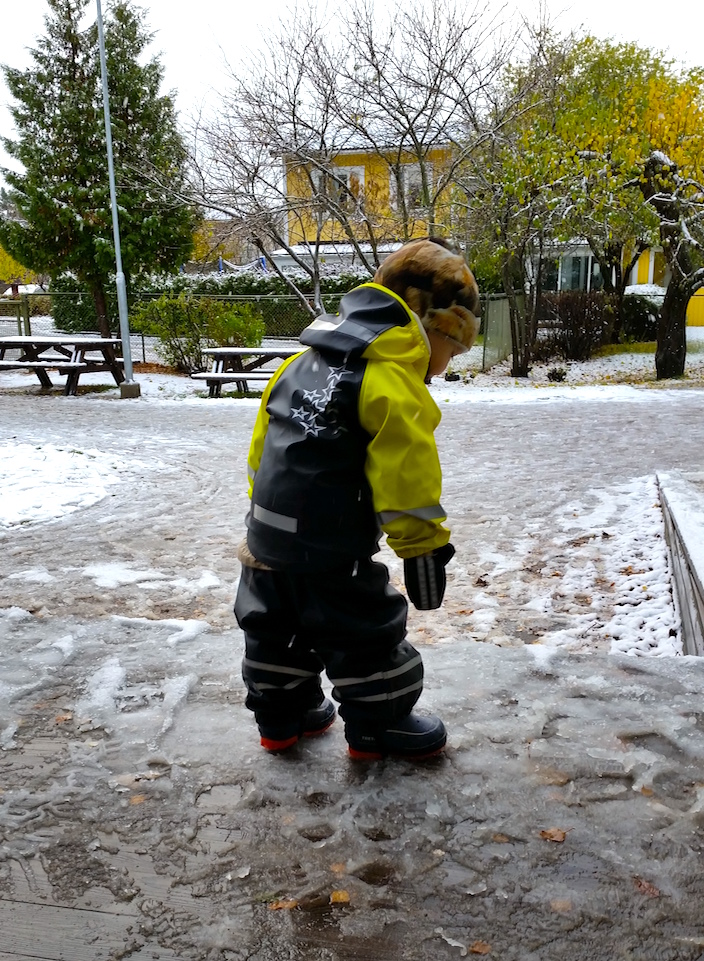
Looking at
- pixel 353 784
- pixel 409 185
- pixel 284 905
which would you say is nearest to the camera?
pixel 284 905

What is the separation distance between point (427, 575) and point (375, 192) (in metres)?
15.0

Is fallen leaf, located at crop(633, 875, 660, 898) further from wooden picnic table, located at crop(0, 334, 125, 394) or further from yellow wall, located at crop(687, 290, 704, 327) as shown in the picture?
yellow wall, located at crop(687, 290, 704, 327)

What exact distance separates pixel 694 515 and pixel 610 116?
11288mm

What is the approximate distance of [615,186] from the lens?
12016 millimetres

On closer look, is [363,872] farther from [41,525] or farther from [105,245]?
[105,245]

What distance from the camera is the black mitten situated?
6.63 ft

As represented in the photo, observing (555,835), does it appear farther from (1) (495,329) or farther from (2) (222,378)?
(1) (495,329)

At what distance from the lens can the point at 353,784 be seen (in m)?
2.23

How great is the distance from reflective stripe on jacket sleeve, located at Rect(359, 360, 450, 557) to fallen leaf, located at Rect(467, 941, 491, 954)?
2.74ft

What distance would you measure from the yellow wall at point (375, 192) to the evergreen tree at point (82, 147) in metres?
3.42

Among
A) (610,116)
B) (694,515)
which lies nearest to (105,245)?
(610,116)

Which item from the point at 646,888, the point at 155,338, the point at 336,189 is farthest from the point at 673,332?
the point at 646,888

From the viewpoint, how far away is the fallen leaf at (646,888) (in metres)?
1.80

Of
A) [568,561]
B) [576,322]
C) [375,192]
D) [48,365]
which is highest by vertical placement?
[375,192]
